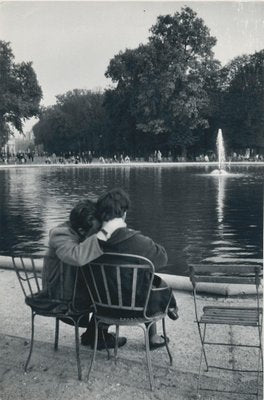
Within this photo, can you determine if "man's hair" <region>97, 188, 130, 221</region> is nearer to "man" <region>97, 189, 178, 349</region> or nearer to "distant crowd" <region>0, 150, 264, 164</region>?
"man" <region>97, 189, 178, 349</region>

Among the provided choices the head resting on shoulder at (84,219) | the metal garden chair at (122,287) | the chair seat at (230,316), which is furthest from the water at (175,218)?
the chair seat at (230,316)

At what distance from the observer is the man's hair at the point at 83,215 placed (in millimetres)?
3592

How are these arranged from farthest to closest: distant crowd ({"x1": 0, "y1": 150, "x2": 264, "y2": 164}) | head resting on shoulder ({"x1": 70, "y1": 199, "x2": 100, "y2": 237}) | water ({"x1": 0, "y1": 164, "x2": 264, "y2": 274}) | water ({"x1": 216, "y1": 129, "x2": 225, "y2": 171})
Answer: water ({"x1": 216, "y1": 129, "x2": 225, "y2": 171}) → distant crowd ({"x1": 0, "y1": 150, "x2": 264, "y2": 164}) → water ({"x1": 0, "y1": 164, "x2": 264, "y2": 274}) → head resting on shoulder ({"x1": 70, "y1": 199, "x2": 100, "y2": 237})

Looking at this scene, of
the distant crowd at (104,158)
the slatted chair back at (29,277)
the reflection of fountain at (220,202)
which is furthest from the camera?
the distant crowd at (104,158)

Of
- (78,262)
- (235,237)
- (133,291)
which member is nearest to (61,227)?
(78,262)

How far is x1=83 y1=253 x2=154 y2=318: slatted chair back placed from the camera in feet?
11.1

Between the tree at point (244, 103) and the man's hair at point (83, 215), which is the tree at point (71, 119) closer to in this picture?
the tree at point (244, 103)

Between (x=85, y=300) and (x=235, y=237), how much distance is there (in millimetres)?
7495

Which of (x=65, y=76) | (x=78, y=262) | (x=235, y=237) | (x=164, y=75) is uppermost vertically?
(x=164, y=75)

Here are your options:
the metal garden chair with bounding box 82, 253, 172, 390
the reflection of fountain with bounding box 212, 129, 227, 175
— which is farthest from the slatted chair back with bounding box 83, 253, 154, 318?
the reflection of fountain with bounding box 212, 129, 227, 175

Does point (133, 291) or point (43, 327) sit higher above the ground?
point (133, 291)

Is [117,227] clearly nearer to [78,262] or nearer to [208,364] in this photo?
[78,262]

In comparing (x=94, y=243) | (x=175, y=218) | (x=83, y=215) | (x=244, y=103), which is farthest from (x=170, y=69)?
(x=94, y=243)

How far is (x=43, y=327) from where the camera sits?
459cm
